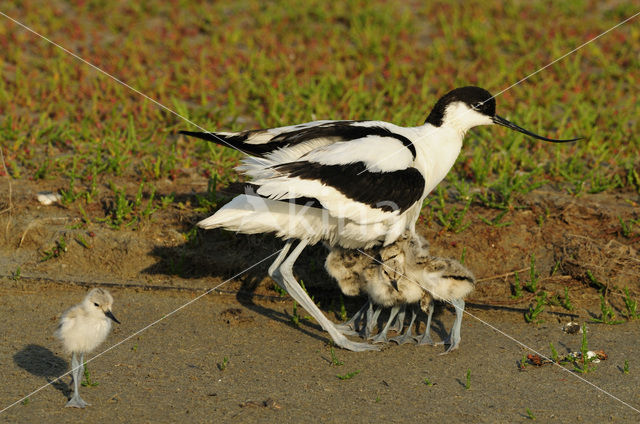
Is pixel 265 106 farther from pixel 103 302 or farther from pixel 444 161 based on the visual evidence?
pixel 103 302

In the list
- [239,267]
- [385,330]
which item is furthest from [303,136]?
[385,330]

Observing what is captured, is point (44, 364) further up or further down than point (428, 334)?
further down

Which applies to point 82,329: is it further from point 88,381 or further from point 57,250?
point 57,250

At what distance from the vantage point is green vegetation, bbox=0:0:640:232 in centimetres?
548

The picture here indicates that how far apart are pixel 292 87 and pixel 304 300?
2.94m

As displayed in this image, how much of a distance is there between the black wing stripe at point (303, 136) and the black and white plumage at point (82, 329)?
1140 millimetres

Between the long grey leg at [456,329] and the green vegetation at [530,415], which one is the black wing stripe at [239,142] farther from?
the green vegetation at [530,415]

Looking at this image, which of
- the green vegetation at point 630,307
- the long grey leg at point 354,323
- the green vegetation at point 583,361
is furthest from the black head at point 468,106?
the green vegetation at point 583,361

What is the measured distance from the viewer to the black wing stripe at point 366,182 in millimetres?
3982

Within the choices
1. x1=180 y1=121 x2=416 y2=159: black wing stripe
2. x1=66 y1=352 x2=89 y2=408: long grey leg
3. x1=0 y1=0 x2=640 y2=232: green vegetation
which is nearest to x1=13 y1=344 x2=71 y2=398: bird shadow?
x1=66 y1=352 x2=89 y2=408: long grey leg

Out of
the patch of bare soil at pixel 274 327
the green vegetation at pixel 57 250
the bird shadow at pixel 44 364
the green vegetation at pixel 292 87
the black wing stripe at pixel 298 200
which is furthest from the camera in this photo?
the green vegetation at pixel 292 87

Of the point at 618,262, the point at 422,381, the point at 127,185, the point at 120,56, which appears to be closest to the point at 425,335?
the point at 422,381

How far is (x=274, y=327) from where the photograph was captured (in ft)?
14.3

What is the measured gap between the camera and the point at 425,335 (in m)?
4.25
